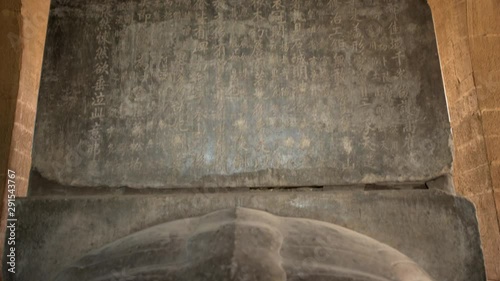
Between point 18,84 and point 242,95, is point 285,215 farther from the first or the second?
point 18,84

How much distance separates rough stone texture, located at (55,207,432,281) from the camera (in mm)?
1441

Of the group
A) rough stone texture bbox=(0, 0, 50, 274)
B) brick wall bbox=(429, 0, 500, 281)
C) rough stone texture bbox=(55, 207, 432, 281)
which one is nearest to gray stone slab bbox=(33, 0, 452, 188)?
rough stone texture bbox=(55, 207, 432, 281)

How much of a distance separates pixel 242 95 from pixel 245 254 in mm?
1019

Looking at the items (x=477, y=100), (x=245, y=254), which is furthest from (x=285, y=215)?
(x=477, y=100)

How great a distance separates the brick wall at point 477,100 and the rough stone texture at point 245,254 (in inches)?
69.7

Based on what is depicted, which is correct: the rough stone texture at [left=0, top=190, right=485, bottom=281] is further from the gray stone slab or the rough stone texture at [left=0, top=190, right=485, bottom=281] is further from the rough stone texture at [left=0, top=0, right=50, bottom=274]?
the rough stone texture at [left=0, top=0, right=50, bottom=274]

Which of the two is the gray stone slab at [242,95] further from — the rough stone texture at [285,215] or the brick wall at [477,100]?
the brick wall at [477,100]

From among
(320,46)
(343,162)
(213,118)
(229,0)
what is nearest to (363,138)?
(343,162)

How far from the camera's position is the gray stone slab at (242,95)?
6.99 ft

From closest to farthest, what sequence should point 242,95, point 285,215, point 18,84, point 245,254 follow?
point 245,254 → point 285,215 → point 242,95 → point 18,84

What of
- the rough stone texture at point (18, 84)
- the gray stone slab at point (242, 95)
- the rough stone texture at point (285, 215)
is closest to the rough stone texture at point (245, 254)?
the rough stone texture at point (285, 215)

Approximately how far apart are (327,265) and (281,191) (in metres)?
0.58

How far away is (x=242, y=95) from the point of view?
223 cm

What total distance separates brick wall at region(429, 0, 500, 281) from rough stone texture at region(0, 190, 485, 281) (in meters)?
1.37
